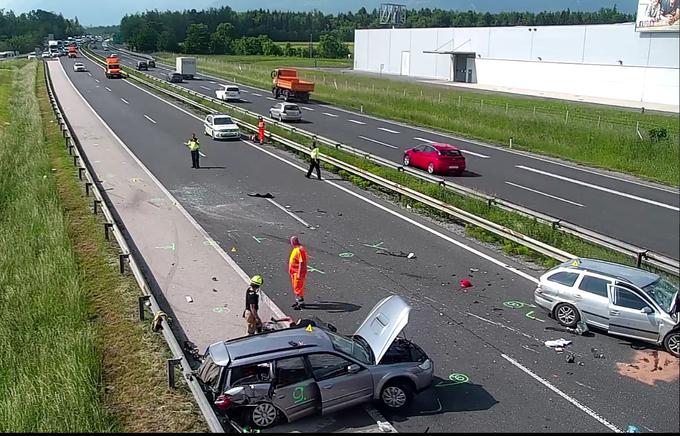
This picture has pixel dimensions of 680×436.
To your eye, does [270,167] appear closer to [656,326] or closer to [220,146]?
[220,146]

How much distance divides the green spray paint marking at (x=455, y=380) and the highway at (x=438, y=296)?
0.6 inches

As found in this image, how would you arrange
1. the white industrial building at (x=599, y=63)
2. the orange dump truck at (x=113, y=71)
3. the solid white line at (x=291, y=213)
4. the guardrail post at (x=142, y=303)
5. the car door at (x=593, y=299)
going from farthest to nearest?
the orange dump truck at (x=113, y=71) < the solid white line at (x=291, y=213) < the guardrail post at (x=142, y=303) < the car door at (x=593, y=299) < the white industrial building at (x=599, y=63)

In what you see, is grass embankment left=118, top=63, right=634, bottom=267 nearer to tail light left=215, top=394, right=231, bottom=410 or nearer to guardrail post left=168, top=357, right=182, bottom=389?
tail light left=215, top=394, right=231, bottom=410

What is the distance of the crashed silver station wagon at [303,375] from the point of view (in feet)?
31.7

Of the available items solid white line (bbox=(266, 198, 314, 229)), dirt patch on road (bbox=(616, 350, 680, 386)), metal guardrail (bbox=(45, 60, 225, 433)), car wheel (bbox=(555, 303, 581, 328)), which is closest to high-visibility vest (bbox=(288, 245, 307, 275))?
metal guardrail (bbox=(45, 60, 225, 433))

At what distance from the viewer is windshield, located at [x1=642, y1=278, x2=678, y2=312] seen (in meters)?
11.7

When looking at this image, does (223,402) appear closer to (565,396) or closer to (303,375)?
(303,375)

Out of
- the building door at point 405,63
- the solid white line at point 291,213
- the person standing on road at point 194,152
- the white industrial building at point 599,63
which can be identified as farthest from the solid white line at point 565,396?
the building door at point 405,63

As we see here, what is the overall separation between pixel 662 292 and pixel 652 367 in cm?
140

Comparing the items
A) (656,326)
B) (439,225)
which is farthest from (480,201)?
(656,326)

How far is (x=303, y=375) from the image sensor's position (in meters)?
9.87

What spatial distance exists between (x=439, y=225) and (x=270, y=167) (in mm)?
11550

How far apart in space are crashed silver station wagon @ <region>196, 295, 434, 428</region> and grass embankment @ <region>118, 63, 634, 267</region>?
20.9ft

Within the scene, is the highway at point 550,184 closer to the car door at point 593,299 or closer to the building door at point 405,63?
the car door at point 593,299
